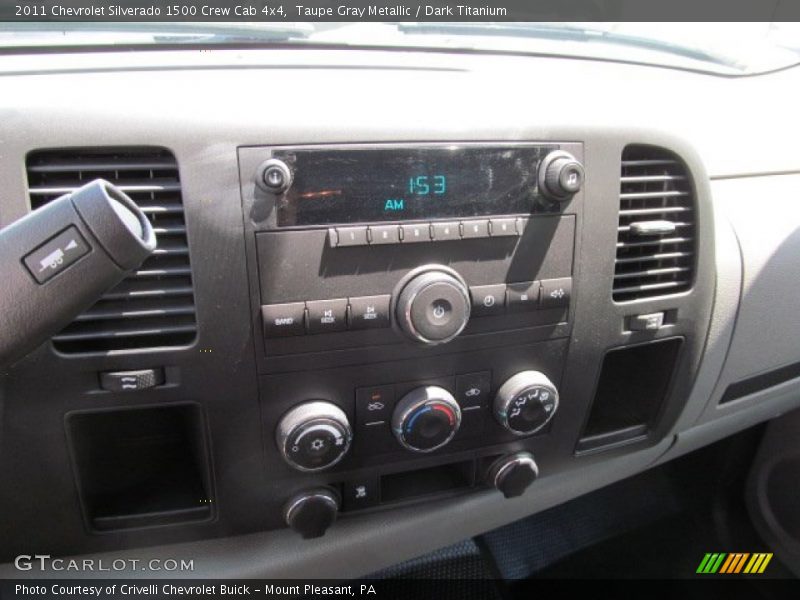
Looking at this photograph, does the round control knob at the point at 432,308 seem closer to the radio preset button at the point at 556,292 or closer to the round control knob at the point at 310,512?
the radio preset button at the point at 556,292

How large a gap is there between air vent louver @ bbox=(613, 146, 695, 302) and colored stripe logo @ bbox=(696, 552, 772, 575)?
1149 millimetres

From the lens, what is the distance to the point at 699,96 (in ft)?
5.18

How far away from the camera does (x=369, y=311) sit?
3.22ft

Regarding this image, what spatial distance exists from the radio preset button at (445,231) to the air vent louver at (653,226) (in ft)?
1.09

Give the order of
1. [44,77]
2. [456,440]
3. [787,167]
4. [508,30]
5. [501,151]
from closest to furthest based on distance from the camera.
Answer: [44,77]
[501,151]
[456,440]
[508,30]
[787,167]

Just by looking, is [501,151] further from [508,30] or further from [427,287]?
[508,30]

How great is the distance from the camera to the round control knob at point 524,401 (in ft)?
3.64

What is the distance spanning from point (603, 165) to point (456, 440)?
0.54 metres

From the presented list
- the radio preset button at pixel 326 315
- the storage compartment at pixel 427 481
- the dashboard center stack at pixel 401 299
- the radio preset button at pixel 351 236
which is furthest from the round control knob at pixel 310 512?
the radio preset button at pixel 351 236

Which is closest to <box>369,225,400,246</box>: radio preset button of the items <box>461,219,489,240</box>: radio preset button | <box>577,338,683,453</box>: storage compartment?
<box>461,219,489,240</box>: radio preset button

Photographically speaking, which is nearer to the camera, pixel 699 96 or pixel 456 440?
pixel 456 440

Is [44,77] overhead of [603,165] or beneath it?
overhead

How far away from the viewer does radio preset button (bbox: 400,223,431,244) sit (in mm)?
970

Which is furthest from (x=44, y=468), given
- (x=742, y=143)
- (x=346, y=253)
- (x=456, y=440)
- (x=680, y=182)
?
(x=742, y=143)
